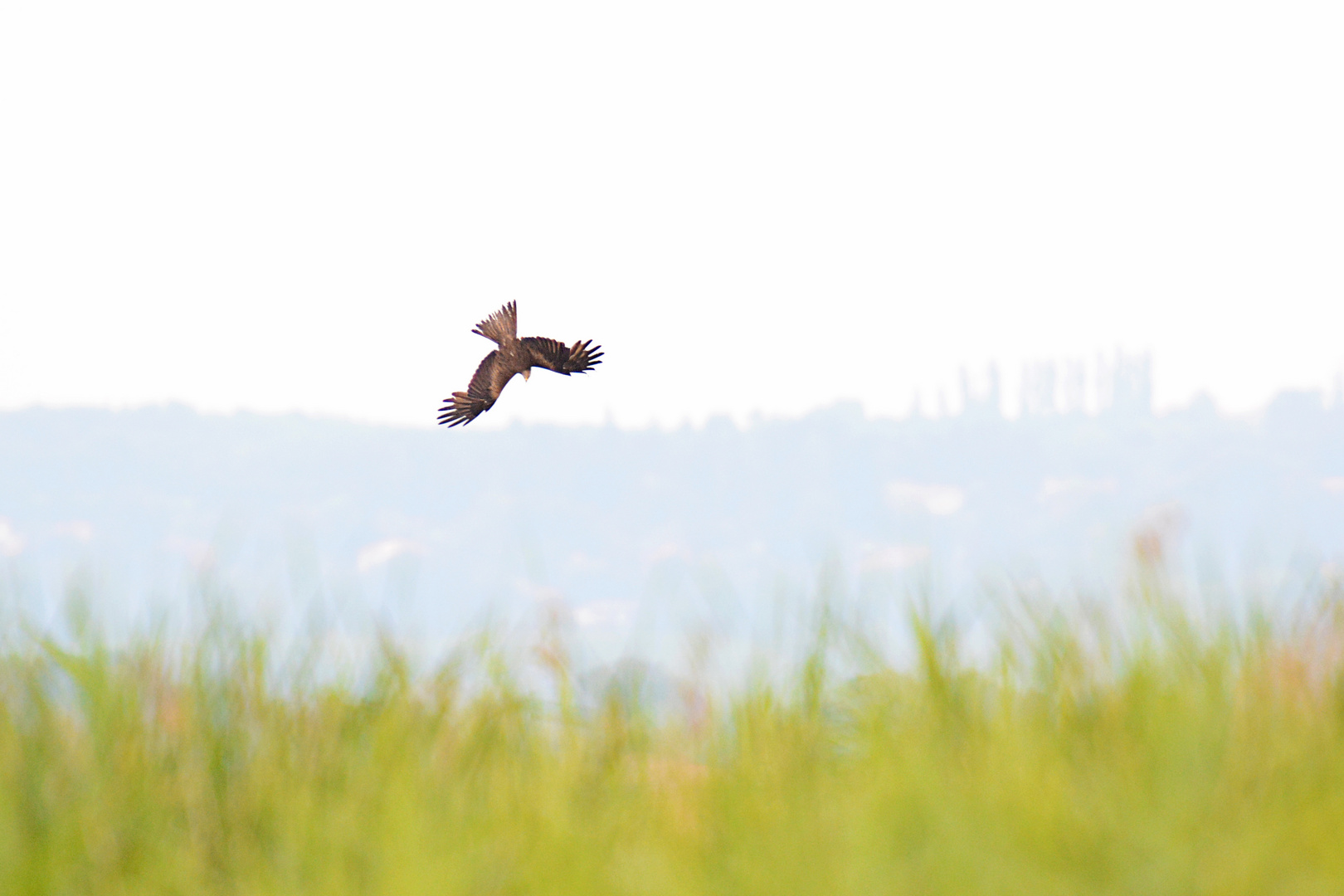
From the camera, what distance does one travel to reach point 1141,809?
3.92 m

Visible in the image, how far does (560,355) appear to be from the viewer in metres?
8.10

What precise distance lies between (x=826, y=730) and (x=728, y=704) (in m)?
0.40

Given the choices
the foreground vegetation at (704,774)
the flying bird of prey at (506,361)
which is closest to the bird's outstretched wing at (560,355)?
the flying bird of prey at (506,361)

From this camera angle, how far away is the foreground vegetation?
3.92 meters

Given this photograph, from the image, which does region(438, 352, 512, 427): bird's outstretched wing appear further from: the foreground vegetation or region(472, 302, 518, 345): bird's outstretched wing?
the foreground vegetation

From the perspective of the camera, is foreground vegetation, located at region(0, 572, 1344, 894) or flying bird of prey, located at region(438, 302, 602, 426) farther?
flying bird of prey, located at region(438, 302, 602, 426)

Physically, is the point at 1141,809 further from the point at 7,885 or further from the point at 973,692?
the point at 7,885

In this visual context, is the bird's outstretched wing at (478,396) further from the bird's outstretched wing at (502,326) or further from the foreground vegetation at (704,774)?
the foreground vegetation at (704,774)

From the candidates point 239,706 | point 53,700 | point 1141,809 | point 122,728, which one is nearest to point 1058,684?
point 1141,809

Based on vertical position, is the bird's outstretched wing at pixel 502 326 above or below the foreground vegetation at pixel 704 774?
above

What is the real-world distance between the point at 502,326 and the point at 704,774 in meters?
3.91

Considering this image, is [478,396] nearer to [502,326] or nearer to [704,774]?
[502,326]

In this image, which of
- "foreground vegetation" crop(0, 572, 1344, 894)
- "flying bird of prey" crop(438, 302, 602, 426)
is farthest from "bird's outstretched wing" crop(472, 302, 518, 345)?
"foreground vegetation" crop(0, 572, 1344, 894)

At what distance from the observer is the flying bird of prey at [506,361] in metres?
8.01
